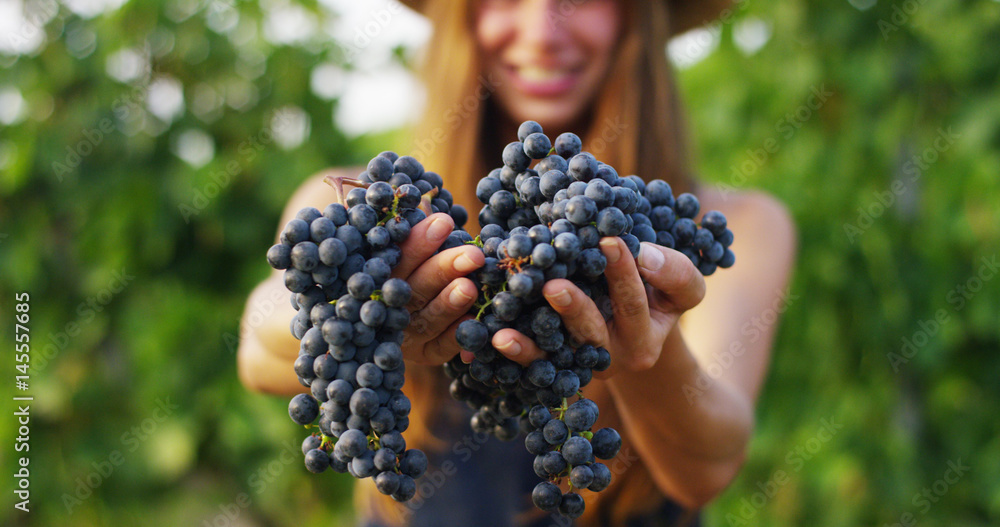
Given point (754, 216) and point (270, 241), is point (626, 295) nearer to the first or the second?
point (754, 216)

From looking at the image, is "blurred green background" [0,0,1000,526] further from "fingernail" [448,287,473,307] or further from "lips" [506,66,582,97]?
"fingernail" [448,287,473,307]

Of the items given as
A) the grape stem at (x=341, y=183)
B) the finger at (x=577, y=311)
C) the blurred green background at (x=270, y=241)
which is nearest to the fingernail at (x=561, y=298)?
the finger at (x=577, y=311)

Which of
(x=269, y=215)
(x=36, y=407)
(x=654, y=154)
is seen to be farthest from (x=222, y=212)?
(x=654, y=154)

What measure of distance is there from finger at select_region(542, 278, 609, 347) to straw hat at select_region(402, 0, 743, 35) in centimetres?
150

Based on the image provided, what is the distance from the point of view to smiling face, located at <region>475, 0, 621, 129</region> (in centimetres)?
160

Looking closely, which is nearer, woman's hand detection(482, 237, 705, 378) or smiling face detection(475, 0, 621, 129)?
woman's hand detection(482, 237, 705, 378)

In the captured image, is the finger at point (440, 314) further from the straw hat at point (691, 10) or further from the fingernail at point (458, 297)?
the straw hat at point (691, 10)

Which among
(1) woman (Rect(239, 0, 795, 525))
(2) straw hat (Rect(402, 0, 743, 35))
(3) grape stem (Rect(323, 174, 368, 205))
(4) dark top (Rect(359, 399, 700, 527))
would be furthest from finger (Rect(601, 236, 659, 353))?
(2) straw hat (Rect(402, 0, 743, 35))

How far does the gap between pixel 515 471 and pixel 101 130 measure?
183 cm

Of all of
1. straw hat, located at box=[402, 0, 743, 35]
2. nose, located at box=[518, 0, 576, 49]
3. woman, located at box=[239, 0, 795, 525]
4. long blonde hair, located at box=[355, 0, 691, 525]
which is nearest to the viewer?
woman, located at box=[239, 0, 795, 525]

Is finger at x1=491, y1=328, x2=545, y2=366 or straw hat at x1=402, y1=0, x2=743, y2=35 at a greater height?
finger at x1=491, y1=328, x2=545, y2=366

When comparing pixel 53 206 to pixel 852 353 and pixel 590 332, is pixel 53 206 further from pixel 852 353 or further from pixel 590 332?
pixel 852 353

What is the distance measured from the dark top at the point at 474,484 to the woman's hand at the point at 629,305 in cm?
94

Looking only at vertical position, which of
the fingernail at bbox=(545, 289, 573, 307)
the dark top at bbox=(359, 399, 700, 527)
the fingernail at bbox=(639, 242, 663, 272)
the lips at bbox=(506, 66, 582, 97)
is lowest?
the dark top at bbox=(359, 399, 700, 527)
